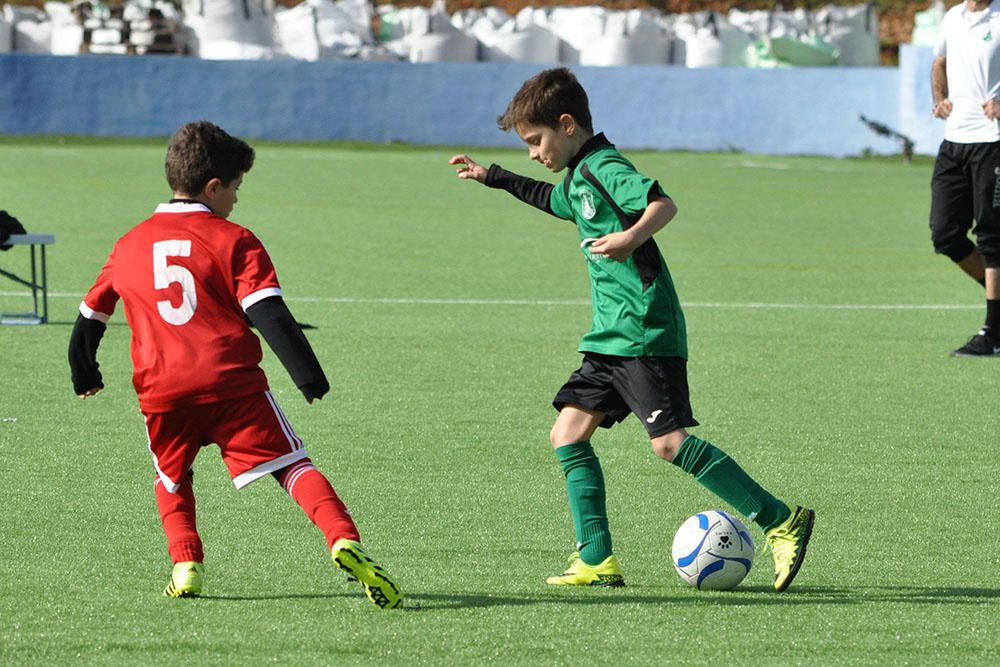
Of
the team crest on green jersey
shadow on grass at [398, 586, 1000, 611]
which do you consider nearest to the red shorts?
shadow on grass at [398, 586, 1000, 611]

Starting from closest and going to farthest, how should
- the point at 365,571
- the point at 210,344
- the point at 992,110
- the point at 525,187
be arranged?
the point at 365,571, the point at 210,344, the point at 525,187, the point at 992,110

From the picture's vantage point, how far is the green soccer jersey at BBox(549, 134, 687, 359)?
5082mm

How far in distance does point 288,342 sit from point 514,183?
3.85 feet

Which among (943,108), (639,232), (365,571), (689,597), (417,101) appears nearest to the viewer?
(365,571)

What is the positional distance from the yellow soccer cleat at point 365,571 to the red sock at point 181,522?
466mm

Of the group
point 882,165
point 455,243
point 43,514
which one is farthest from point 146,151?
point 43,514

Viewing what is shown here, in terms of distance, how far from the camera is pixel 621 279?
5133 millimetres

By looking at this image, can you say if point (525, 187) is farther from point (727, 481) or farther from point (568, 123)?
point (727, 481)

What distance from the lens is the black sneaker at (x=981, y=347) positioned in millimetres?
10086

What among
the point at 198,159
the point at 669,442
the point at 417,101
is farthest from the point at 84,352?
the point at 417,101

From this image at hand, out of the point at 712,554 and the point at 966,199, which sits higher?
the point at 712,554

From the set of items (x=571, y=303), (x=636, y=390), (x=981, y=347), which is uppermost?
(x=636, y=390)

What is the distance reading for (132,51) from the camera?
137 feet

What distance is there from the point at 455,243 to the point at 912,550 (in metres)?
11.6
